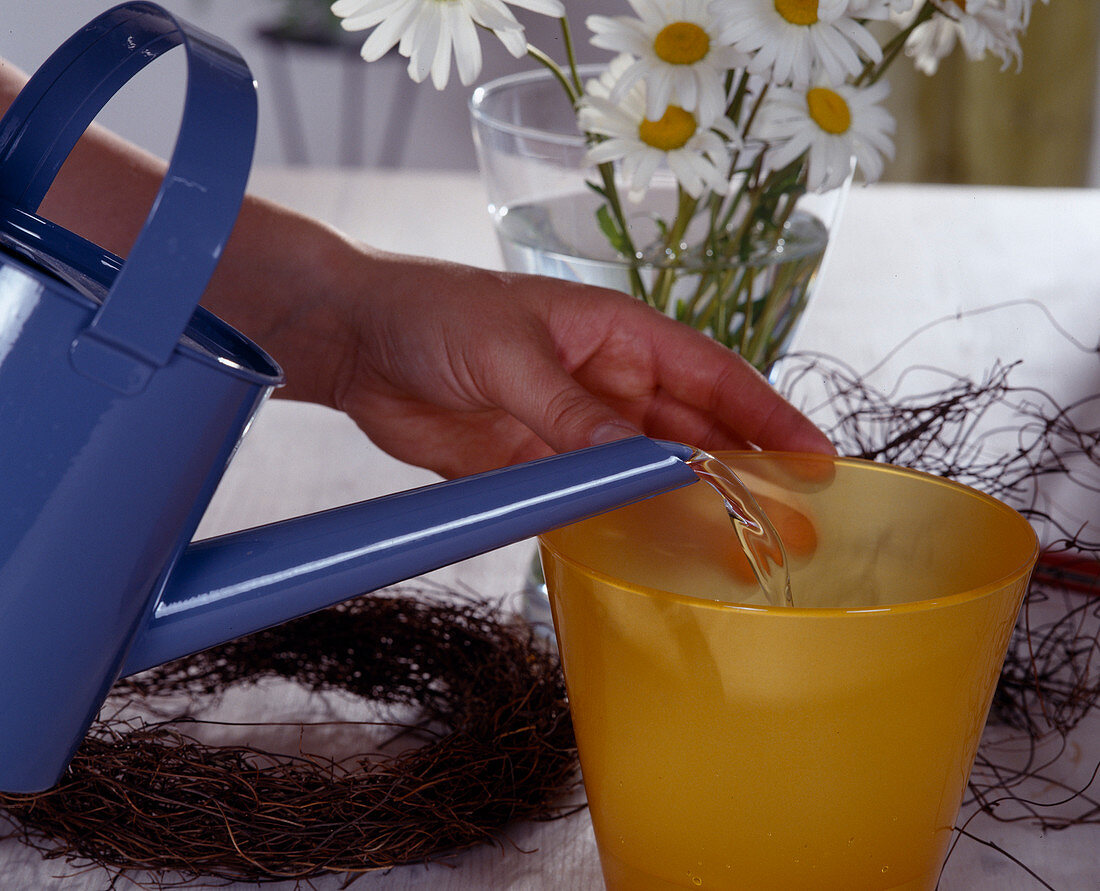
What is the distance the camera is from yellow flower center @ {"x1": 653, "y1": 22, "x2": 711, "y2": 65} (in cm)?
39

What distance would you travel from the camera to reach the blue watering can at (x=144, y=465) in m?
A: 0.21

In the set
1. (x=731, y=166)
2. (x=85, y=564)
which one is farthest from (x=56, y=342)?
A: (x=731, y=166)

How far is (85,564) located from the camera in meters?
0.22

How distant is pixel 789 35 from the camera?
364 millimetres

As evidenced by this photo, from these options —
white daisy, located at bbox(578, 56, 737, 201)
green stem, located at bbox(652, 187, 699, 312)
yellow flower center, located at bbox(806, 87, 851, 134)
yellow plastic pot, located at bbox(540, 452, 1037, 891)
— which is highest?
Result: yellow flower center, located at bbox(806, 87, 851, 134)

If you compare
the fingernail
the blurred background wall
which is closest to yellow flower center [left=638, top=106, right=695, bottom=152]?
the fingernail

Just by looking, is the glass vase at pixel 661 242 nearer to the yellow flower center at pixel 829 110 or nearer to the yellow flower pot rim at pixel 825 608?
the yellow flower center at pixel 829 110

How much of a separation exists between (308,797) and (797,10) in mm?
280

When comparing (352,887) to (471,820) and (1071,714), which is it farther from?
(1071,714)

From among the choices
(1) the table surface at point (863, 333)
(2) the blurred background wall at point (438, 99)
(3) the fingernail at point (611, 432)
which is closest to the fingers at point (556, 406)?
(3) the fingernail at point (611, 432)

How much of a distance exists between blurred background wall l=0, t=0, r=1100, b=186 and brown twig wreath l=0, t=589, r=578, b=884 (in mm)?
1628

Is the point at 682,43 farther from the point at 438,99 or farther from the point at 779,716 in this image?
the point at 438,99

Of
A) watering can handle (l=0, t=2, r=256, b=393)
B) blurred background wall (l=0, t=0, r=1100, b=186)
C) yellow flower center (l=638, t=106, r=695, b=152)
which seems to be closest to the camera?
watering can handle (l=0, t=2, r=256, b=393)

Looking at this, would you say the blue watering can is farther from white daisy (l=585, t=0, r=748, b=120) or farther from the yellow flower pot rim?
white daisy (l=585, t=0, r=748, b=120)
